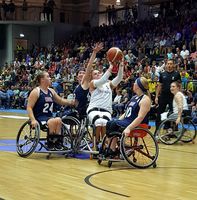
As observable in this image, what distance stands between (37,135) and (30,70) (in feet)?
58.1

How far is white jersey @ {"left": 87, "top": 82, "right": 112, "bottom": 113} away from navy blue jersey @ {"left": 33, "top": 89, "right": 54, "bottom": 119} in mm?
581

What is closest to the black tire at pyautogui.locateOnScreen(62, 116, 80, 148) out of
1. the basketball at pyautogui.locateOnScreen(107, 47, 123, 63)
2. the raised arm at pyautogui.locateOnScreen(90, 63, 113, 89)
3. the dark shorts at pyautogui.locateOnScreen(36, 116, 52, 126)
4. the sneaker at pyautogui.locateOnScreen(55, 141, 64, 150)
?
the sneaker at pyautogui.locateOnScreen(55, 141, 64, 150)

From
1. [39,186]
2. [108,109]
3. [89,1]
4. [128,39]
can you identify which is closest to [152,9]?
[128,39]

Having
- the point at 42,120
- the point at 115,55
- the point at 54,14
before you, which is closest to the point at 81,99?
the point at 42,120

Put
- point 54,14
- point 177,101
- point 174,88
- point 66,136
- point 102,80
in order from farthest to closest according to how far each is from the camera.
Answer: point 54,14 → point 174,88 → point 177,101 → point 66,136 → point 102,80

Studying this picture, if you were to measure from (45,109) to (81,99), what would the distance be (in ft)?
1.75

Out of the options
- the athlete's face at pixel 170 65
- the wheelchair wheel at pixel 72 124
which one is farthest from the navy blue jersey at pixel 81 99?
the athlete's face at pixel 170 65

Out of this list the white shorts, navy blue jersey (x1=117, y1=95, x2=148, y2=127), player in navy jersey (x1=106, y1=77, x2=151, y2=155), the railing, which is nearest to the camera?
player in navy jersey (x1=106, y1=77, x2=151, y2=155)

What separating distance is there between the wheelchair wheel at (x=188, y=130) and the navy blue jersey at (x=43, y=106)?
280cm

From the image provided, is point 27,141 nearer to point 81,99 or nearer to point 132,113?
point 81,99

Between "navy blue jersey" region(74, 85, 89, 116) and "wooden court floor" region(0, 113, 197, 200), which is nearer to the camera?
"wooden court floor" region(0, 113, 197, 200)

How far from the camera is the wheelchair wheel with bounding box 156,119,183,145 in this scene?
27.1 ft

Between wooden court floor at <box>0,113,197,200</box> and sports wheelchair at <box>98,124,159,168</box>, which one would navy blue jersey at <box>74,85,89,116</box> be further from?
sports wheelchair at <box>98,124,159,168</box>

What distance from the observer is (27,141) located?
6.43 metres
